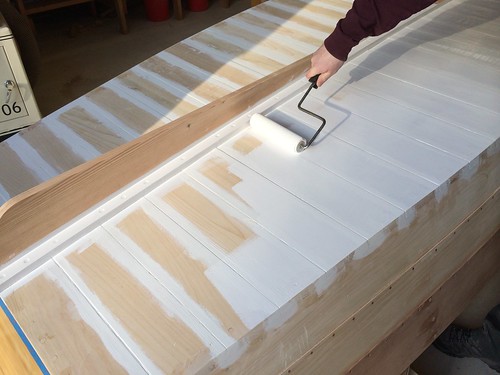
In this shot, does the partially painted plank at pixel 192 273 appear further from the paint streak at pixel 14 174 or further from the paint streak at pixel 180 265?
the paint streak at pixel 14 174

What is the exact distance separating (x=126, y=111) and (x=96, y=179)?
0.90 meters

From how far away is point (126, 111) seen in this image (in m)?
2.54

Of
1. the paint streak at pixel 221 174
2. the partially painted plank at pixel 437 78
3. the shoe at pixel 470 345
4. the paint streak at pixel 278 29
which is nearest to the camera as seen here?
the paint streak at pixel 221 174

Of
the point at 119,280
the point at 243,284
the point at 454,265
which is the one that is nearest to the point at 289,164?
the point at 243,284

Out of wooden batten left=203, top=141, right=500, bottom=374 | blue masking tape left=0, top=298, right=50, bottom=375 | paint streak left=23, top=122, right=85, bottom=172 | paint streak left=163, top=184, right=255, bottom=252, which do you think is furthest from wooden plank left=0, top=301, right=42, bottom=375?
paint streak left=23, top=122, right=85, bottom=172

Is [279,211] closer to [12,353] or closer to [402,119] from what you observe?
[402,119]

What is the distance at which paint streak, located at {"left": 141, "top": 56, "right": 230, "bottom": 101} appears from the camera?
8.49ft

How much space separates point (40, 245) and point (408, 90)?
5.53ft

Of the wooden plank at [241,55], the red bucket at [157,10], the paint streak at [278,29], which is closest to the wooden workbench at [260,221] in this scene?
the wooden plank at [241,55]

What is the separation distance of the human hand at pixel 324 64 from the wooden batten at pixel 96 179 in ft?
0.86

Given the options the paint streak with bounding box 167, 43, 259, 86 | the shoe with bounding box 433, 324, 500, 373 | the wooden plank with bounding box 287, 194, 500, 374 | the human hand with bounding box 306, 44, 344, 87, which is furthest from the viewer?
the shoe with bounding box 433, 324, 500, 373

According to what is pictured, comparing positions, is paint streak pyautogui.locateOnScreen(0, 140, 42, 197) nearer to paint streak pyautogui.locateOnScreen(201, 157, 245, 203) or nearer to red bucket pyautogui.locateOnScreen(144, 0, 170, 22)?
paint streak pyautogui.locateOnScreen(201, 157, 245, 203)

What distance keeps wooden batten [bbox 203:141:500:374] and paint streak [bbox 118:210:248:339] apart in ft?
0.27

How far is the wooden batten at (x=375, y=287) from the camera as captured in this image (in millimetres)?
1445
